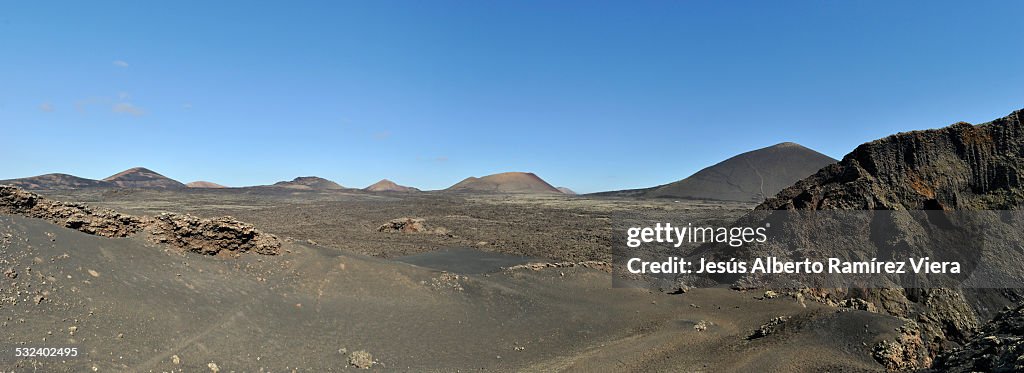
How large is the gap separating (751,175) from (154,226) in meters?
121

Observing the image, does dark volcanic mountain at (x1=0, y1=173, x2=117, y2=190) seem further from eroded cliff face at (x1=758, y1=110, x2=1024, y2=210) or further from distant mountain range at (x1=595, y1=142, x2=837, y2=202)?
eroded cliff face at (x1=758, y1=110, x2=1024, y2=210)

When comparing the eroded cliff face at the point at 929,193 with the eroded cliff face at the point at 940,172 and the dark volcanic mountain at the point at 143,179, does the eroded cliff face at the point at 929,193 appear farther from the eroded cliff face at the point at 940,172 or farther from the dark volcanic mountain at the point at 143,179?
the dark volcanic mountain at the point at 143,179

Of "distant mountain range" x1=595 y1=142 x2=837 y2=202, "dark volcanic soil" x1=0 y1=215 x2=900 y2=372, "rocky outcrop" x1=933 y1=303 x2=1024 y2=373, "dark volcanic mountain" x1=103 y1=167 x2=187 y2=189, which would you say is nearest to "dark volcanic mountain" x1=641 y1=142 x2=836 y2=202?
"distant mountain range" x1=595 y1=142 x2=837 y2=202

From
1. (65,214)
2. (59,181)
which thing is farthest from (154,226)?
(59,181)

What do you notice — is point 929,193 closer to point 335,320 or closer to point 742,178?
point 335,320

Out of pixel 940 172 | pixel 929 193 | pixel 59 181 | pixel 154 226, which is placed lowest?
pixel 154 226

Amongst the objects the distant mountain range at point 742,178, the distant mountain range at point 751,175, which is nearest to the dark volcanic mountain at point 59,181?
the distant mountain range at point 742,178

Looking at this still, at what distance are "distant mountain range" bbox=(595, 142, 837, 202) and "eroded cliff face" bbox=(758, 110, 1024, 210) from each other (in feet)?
288

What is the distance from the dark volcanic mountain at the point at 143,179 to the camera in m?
163

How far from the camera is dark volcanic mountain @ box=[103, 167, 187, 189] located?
535 feet

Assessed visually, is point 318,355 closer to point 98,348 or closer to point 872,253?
point 98,348

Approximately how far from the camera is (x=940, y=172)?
1414cm

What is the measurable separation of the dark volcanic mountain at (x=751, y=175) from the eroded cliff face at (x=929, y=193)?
88.2 m

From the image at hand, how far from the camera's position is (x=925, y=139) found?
48.0 feet
